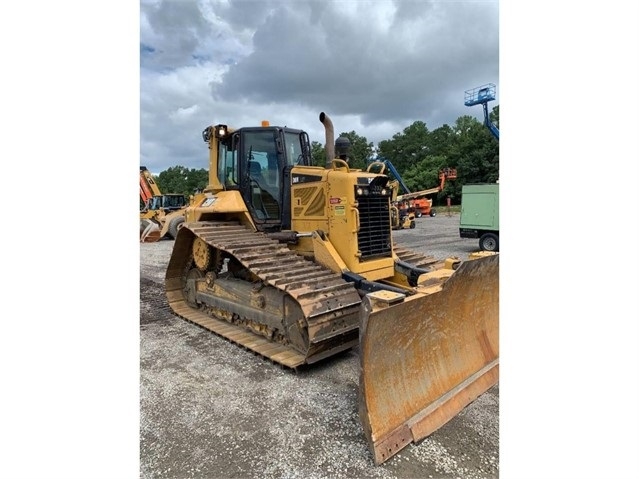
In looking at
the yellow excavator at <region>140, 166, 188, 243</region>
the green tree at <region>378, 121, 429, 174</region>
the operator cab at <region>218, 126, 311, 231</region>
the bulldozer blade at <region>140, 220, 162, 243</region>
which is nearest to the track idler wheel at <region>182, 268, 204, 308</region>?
the operator cab at <region>218, 126, 311, 231</region>

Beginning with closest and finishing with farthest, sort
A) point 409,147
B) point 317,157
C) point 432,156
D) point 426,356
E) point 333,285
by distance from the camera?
point 426,356 < point 333,285 < point 317,157 < point 432,156 < point 409,147

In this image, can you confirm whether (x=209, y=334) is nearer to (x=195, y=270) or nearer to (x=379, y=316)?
(x=195, y=270)

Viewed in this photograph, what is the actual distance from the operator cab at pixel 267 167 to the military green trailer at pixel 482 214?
26.9ft

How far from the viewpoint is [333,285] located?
4160 mm

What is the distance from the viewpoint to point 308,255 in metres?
5.02

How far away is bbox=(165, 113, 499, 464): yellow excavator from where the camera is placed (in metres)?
2.91

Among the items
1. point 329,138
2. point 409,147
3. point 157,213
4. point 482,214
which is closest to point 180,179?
point 409,147

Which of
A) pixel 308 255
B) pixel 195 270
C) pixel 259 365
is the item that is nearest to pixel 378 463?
pixel 259 365

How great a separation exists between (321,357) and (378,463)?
57.6 inches

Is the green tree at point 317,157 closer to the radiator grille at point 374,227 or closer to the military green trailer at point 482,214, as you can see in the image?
the radiator grille at point 374,227

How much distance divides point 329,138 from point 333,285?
1.94 meters

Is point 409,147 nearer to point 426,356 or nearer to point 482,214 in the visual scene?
point 482,214

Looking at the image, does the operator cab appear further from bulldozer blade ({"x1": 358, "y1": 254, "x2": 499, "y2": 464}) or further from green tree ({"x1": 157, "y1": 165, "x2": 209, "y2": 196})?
green tree ({"x1": 157, "y1": 165, "x2": 209, "y2": 196})

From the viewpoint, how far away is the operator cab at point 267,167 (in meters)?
5.51
